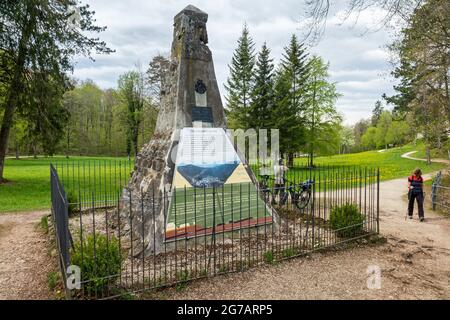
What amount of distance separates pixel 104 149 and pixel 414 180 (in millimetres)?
53475

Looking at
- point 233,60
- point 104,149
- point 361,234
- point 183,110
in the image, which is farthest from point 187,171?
point 104,149

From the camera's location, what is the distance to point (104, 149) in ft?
180

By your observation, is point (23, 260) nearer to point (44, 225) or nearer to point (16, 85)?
point (44, 225)

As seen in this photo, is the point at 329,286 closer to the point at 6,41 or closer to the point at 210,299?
the point at 210,299

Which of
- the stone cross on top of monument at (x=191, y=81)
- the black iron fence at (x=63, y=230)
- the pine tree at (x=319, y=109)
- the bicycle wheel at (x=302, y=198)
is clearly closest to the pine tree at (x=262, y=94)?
the pine tree at (x=319, y=109)

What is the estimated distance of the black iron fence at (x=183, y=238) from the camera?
4.44m

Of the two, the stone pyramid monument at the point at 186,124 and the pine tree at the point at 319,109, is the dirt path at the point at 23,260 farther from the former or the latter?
the pine tree at the point at 319,109

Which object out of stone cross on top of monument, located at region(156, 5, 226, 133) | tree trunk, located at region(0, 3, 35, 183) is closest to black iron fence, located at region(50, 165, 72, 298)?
stone cross on top of monument, located at region(156, 5, 226, 133)

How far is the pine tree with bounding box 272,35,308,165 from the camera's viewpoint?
2669cm

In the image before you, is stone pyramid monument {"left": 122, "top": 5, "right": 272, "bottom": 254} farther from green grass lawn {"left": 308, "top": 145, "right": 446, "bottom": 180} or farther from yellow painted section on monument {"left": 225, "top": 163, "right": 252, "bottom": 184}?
green grass lawn {"left": 308, "top": 145, "right": 446, "bottom": 180}

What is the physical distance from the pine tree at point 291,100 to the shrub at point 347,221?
19.4m

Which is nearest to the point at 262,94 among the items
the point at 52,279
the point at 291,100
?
the point at 291,100

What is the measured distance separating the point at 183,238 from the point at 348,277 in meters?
3.35

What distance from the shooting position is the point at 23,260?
6.18 meters
